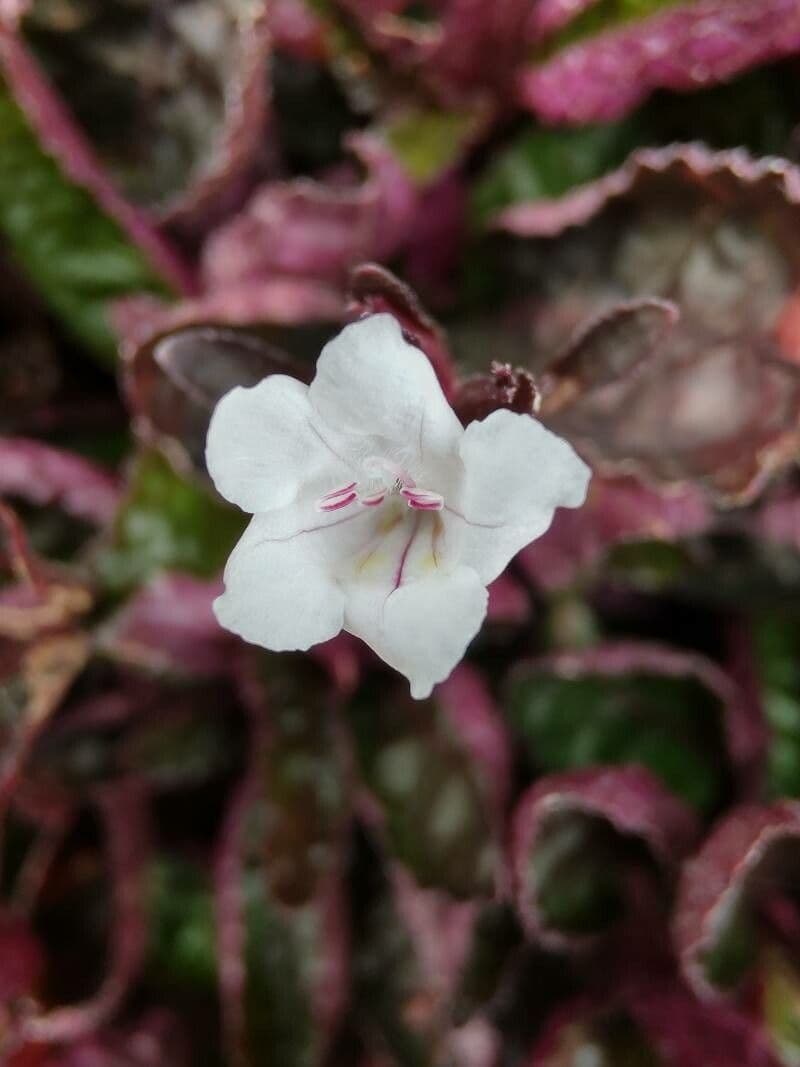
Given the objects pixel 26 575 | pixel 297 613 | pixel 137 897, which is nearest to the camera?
pixel 297 613

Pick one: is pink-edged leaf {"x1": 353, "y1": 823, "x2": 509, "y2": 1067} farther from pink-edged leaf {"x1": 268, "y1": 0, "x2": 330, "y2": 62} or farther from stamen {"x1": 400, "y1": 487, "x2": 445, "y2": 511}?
pink-edged leaf {"x1": 268, "y1": 0, "x2": 330, "y2": 62}

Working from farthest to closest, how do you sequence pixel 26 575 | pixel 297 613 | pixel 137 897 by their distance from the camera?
pixel 137 897
pixel 26 575
pixel 297 613

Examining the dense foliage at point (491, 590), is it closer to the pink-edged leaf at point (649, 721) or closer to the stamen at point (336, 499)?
the pink-edged leaf at point (649, 721)

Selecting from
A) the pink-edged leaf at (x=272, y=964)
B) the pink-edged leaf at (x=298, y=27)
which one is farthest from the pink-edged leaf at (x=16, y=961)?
the pink-edged leaf at (x=298, y=27)

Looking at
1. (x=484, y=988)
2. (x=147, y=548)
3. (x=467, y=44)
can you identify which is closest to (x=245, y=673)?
(x=147, y=548)

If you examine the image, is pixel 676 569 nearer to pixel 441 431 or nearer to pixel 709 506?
pixel 709 506

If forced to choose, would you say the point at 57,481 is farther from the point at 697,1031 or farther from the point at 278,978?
the point at 697,1031
